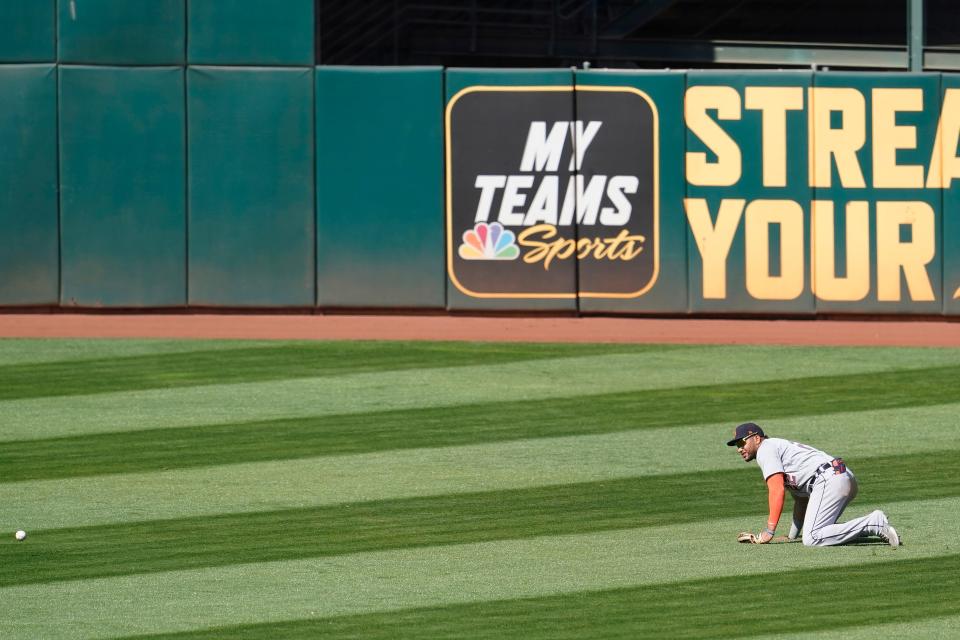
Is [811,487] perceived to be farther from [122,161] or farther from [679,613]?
[122,161]

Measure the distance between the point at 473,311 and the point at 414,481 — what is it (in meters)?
7.26

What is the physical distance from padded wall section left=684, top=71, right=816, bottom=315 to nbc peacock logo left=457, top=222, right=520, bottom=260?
2063mm

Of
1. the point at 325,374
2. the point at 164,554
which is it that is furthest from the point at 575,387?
the point at 164,554

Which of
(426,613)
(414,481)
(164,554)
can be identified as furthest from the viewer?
(414,481)

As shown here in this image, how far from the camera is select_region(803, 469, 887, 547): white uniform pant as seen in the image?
10.6m

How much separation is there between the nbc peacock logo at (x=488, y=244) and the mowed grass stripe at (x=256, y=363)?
1.34 metres

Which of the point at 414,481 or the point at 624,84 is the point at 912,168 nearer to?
the point at 624,84

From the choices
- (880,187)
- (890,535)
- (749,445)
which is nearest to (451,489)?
(749,445)

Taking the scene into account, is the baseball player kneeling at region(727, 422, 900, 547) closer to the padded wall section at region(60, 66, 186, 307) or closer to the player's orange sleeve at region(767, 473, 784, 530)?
the player's orange sleeve at region(767, 473, 784, 530)

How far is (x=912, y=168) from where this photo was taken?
62.7 ft

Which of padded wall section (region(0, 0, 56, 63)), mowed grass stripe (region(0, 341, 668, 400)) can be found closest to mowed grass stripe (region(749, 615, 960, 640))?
mowed grass stripe (region(0, 341, 668, 400))

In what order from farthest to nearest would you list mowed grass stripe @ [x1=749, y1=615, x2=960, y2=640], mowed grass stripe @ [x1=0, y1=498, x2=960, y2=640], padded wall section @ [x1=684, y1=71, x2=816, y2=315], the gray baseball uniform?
padded wall section @ [x1=684, y1=71, x2=816, y2=315] < the gray baseball uniform < mowed grass stripe @ [x1=0, y1=498, x2=960, y2=640] < mowed grass stripe @ [x1=749, y1=615, x2=960, y2=640]

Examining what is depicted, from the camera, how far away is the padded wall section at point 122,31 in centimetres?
1969

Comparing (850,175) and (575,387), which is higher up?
(850,175)
